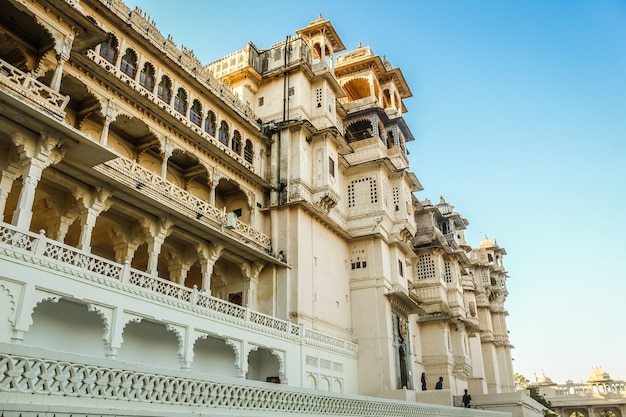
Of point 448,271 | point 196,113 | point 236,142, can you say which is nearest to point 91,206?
point 196,113

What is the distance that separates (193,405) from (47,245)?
6256 mm

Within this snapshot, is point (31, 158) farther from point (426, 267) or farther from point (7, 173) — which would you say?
point (426, 267)

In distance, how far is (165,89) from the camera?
22625 mm

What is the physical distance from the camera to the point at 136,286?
1570cm

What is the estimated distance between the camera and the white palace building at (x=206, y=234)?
41.5 ft

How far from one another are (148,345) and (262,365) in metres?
6.64

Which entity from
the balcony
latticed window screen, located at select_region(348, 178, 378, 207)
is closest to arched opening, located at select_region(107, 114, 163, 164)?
the balcony

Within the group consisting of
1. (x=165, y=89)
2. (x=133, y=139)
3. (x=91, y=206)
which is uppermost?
(x=165, y=89)

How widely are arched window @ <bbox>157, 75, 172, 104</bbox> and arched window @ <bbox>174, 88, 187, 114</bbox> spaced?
0.42 meters

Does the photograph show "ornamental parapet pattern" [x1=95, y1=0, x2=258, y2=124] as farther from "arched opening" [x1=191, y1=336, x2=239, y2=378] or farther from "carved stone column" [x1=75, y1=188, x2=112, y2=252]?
"arched opening" [x1=191, y1=336, x2=239, y2=378]

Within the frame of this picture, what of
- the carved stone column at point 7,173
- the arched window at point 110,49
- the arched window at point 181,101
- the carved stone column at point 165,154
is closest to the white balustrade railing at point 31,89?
the carved stone column at point 7,173

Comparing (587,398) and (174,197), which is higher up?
(174,197)

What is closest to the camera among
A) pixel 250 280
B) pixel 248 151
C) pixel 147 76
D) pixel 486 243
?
pixel 147 76

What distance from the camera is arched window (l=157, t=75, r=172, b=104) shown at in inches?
880
